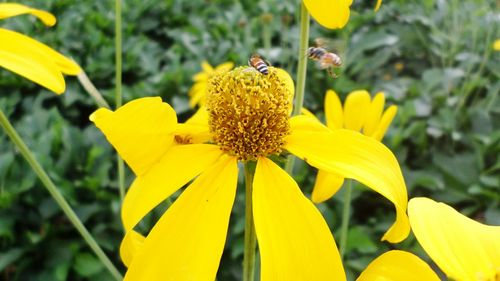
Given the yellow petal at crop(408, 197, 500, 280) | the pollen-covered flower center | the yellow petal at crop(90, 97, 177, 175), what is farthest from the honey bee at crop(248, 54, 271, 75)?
the yellow petal at crop(408, 197, 500, 280)

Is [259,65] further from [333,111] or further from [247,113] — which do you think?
[333,111]

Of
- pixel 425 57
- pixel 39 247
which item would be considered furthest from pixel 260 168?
pixel 425 57

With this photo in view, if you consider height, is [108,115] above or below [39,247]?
above

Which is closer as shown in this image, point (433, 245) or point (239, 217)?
point (433, 245)

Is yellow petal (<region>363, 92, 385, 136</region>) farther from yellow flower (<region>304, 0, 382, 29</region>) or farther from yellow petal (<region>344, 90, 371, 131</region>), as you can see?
yellow flower (<region>304, 0, 382, 29</region>)

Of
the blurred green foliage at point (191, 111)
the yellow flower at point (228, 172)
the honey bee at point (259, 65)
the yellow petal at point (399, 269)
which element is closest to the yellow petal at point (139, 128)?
the yellow flower at point (228, 172)

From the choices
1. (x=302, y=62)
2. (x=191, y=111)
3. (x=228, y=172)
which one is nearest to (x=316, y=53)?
(x=302, y=62)

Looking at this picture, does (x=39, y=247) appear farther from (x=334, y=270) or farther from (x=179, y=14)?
(x=179, y=14)
